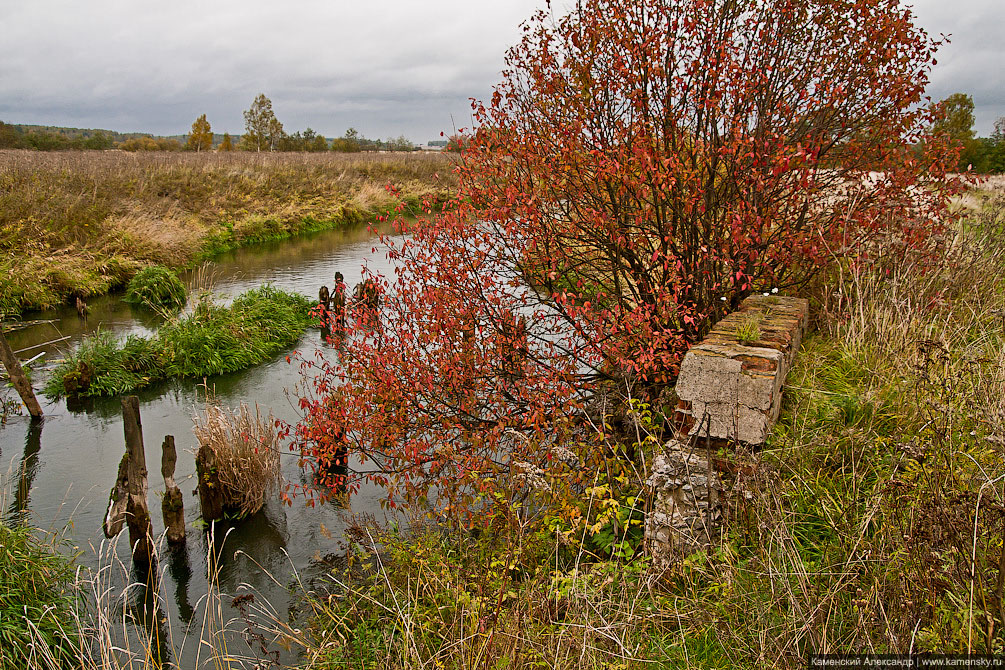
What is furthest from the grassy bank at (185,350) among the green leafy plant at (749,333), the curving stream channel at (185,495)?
the green leafy plant at (749,333)

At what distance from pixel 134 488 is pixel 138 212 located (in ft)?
44.9

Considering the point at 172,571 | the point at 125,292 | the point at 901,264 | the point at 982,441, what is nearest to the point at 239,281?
the point at 125,292

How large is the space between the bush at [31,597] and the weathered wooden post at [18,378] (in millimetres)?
3559

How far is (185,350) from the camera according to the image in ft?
30.7

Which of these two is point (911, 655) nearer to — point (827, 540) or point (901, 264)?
point (827, 540)

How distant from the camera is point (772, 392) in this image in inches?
143

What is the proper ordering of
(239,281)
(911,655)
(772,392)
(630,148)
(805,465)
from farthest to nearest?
(239,281), (630,148), (772,392), (805,465), (911,655)

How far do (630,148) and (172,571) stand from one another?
5146 millimetres

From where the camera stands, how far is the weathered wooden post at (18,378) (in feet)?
23.3

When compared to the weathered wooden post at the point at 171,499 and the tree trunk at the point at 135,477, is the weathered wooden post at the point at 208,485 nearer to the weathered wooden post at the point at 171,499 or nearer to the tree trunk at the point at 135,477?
the weathered wooden post at the point at 171,499

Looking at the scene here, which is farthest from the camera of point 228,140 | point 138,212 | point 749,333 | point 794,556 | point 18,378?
point 228,140

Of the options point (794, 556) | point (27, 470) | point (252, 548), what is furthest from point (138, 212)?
point (794, 556)

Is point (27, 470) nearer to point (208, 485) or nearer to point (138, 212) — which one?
point (208, 485)

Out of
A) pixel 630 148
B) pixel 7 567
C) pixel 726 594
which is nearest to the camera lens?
pixel 726 594
